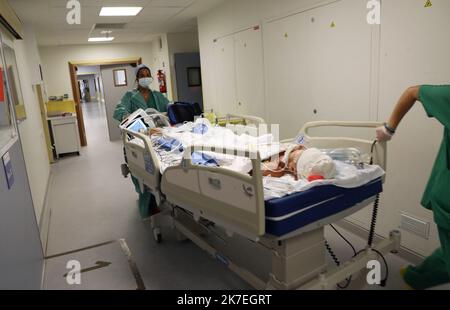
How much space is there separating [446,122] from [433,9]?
972 millimetres

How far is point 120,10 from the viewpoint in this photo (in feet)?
15.7

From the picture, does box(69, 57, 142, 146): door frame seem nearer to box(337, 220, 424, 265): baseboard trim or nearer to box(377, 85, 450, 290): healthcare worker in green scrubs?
box(337, 220, 424, 265): baseboard trim

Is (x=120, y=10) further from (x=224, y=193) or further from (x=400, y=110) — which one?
(x=400, y=110)

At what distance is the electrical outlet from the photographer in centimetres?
230

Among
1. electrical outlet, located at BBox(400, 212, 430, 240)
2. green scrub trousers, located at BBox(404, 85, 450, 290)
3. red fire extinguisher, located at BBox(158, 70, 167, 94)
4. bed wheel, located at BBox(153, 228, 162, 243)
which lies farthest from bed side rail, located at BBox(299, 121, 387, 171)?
red fire extinguisher, located at BBox(158, 70, 167, 94)

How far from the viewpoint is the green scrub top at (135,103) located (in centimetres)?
356

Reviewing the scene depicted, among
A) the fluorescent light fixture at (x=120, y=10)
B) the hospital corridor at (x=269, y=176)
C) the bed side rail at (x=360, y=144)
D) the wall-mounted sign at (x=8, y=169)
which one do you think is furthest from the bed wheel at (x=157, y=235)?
the fluorescent light fixture at (x=120, y=10)

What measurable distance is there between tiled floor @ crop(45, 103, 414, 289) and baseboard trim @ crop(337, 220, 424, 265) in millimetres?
57

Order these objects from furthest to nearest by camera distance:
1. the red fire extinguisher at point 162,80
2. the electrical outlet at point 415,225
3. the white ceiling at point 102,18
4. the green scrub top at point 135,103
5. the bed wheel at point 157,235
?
1. the red fire extinguisher at point 162,80
2. the white ceiling at point 102,18
3. the green scrub top at point 135,103
4. the bed wheel at point 157,235
5. the electrical outlet at point 415,225

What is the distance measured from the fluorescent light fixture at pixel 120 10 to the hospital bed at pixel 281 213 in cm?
369

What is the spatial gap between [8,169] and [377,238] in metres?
2.69

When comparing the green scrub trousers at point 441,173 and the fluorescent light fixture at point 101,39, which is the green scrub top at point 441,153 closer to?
the green scrub trousers at point 441,173
